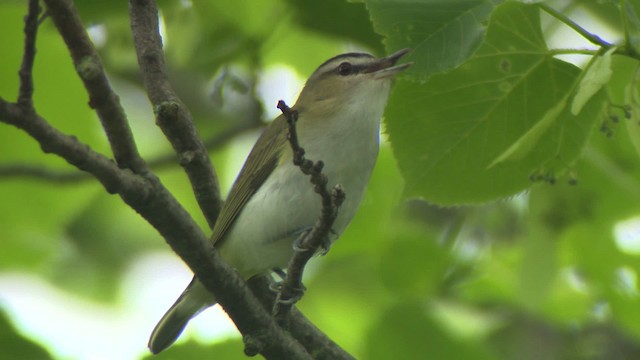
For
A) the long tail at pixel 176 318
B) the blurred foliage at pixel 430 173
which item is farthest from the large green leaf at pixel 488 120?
the long tail at pixel 176 318

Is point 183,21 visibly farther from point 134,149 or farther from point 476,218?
point 134,149

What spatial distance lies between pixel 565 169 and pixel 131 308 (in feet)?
15.3

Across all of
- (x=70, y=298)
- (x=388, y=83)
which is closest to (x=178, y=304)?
(x=388, y=83)

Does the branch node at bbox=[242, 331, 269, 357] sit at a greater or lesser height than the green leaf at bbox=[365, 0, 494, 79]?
lesser

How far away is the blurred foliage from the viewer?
10.0ft

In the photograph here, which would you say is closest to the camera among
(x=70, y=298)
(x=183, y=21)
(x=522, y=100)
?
(x=522, y=100)

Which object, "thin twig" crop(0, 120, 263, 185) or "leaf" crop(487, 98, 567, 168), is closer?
"leaf" crop(487, 98, 567, 168)

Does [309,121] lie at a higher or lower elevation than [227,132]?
lower

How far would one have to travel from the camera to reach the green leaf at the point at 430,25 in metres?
2.88

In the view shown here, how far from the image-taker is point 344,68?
4.52m

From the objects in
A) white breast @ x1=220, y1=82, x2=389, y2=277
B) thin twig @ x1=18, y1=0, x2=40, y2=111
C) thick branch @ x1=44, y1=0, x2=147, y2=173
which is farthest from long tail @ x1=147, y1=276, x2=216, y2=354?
thin twig @ x1=18, y1=0, x2=40, y2=111

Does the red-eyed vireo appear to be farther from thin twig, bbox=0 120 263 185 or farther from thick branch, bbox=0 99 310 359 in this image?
thin twig, bbox=0 120 263 185

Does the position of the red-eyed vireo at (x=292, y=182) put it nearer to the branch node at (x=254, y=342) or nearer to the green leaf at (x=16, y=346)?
the branch node at (x=254, y=342)

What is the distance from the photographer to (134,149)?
277cm
